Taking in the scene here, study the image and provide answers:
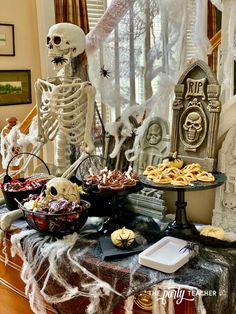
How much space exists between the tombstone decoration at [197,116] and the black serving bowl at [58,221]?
0.41m

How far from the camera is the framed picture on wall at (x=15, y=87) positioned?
2.77 m

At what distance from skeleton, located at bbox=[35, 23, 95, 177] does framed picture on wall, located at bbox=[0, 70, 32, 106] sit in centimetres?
109

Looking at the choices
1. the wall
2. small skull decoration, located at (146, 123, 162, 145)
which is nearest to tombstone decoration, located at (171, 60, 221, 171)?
small skull decoration, located at (146, 123, 162, 145)

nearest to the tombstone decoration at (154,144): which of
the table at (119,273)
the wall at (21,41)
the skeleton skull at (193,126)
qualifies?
the skeleton skull at (193,126)

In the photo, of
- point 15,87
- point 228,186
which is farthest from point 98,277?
point 15,87

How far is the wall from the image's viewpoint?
2713 mm

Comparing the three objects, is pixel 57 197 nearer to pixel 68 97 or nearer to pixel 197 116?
pixel 68 97

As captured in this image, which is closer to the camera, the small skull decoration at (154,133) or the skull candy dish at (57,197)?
the skull candy dish at (57,197)

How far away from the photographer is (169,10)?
160 centimetres

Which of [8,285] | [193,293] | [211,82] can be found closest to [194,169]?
[211,82]

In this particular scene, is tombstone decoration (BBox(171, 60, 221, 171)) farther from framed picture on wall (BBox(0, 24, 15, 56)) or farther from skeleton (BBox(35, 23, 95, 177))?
framed picture on wall (BBox(0, 24, 15, 56))

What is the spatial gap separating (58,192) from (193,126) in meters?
0.53

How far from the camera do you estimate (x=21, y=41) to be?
2.79 m

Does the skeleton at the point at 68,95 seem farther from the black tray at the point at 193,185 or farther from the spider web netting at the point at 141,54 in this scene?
the black tray at the point at 193,185
